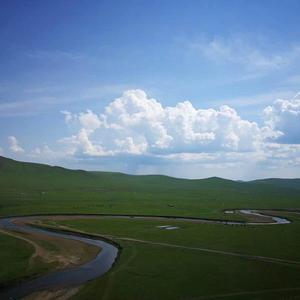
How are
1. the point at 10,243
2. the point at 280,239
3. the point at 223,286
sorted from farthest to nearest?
the point at 280,239 → the point at 10,243 → the point at 223,286

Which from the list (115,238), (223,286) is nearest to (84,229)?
(115,238)

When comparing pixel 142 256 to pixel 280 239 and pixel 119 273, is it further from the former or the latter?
pixel 280 239

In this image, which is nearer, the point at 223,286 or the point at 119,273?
the point at 223,286

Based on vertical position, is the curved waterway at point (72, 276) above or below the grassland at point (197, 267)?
below

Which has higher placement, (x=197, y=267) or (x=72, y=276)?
(x=197, y=267)

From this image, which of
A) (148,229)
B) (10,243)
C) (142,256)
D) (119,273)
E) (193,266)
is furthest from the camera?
(148,229)

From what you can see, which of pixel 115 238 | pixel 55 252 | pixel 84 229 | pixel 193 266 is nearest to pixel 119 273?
pixel 193 266

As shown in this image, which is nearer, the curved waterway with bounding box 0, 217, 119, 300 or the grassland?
the grassland

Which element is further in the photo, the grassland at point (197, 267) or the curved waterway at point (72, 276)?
the curved waterway at point (72, 276)

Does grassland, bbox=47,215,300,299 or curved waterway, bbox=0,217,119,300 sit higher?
grassland, bbox=47,215,300,299

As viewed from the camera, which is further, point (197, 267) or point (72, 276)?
point (197, 267)
